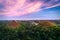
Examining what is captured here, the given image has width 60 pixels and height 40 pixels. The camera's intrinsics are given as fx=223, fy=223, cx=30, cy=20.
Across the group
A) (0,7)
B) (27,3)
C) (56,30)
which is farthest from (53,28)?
(0,7)

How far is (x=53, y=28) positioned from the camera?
388cm

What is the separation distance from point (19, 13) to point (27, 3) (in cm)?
23

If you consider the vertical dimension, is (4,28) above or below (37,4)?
below

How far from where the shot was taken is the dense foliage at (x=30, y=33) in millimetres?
3781

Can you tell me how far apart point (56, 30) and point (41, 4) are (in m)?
0.54

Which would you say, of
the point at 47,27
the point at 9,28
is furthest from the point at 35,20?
the point at 9,28

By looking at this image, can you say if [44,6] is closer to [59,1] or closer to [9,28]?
[59,1]

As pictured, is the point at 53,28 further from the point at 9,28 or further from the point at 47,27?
the point at 9,28

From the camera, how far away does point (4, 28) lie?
383cm

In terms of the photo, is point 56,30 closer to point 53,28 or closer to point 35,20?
point 53,28

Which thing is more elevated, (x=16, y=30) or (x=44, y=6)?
(x=44, y=6)

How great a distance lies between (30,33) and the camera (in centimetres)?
382

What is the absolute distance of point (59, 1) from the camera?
4016 mm

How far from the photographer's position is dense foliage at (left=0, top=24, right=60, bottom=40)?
378cm
